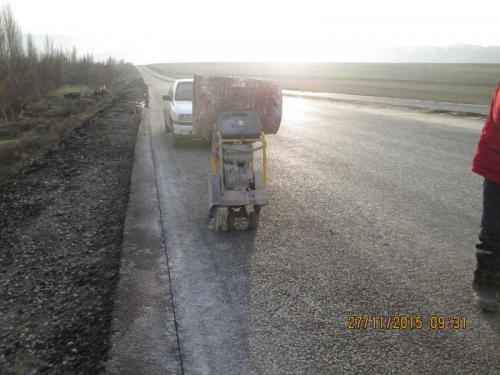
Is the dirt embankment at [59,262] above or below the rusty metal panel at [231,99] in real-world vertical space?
below

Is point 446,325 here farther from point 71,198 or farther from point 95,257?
point 71,198

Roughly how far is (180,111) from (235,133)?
6482mm

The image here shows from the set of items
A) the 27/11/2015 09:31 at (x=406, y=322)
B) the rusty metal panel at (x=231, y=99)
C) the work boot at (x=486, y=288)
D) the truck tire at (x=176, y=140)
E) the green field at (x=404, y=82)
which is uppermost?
the green field at (x=404, y=82)

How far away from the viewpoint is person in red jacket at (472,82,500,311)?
353 centimetres

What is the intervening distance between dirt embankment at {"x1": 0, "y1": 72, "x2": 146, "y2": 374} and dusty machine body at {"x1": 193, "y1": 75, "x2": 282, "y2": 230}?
1.40m

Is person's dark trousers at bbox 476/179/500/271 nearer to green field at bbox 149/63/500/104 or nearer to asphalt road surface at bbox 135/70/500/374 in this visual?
asphalt road surface at bbox 135/70/500/374

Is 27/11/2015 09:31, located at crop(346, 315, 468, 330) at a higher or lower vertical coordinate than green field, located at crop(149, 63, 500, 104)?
lower

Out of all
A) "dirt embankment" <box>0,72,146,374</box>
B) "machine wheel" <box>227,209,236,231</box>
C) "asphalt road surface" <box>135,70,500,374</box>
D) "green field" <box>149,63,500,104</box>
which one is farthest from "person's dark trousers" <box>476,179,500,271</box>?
"green field" <box>149,63,500,104</box>

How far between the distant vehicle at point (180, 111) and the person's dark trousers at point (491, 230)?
840cm

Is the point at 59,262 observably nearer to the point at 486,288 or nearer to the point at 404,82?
the point at 486,288

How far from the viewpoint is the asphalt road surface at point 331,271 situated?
3188mm

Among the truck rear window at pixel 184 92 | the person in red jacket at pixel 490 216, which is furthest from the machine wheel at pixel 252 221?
the truck rear window at pixel 184 92

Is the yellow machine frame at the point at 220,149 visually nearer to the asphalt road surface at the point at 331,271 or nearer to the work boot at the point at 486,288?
the asphalt road surface at the point at 331,271

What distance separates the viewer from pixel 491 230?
3604mm
